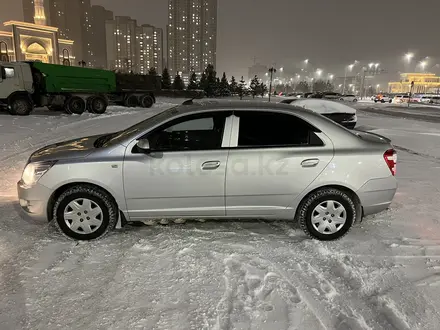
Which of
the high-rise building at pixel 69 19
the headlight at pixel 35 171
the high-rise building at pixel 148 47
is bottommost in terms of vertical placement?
the headlight at pixel 35 171

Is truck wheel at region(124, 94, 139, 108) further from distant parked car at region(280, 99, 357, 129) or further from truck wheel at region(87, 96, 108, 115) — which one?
distant parked car at region(280, 99, 357, 129)

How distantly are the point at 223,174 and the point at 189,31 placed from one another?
6218 inches

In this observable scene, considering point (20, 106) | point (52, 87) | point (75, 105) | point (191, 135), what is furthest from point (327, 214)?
point (52, 87)

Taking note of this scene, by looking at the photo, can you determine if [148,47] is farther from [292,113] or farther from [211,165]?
[211,165]

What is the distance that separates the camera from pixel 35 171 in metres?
4.25

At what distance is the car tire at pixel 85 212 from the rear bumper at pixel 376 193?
9.97 feet

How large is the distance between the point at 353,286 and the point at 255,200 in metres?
1.42

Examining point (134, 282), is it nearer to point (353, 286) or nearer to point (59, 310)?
point (59, 310)

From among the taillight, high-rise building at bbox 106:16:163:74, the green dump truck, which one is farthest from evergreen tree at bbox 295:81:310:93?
the taillight

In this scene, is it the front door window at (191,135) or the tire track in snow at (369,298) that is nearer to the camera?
the tire track in snow at (369,298)

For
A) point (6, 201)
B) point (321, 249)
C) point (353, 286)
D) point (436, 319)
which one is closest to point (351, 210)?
point (321, 249)

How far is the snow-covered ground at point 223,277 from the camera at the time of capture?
3002 mm

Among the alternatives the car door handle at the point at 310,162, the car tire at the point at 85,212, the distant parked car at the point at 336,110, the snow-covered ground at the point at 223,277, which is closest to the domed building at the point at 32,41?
the distant parked car at the point at 336,110

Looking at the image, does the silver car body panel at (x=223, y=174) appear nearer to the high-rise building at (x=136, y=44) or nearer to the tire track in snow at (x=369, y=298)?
the tire track in snow at (x=369, y=298)
